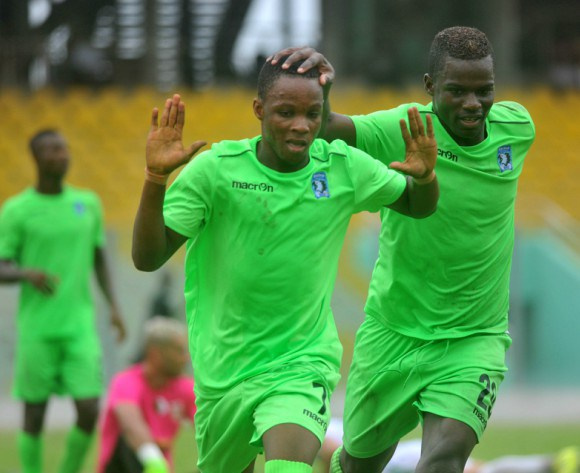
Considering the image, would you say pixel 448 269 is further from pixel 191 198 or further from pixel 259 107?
pixel 191 198

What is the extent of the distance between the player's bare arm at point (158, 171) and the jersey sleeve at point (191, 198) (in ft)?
0.32

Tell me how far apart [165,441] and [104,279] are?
2.23 metres

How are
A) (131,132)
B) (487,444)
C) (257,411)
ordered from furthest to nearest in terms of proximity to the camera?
(131,132) → (487,444) → (257,411)

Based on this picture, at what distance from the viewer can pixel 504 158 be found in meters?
5.67

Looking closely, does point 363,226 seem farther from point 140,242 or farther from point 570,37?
point 140,242

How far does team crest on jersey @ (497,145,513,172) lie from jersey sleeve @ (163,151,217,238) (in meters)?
1.45

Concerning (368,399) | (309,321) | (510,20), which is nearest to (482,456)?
(368,399)

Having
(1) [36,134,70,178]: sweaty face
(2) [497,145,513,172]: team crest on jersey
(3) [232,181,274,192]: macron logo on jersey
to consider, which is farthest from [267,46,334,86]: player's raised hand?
(1) [36,134,70,178]: sweaty face

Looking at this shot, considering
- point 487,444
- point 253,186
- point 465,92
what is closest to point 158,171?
point 253,186

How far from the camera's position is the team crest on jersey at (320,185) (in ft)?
16.4

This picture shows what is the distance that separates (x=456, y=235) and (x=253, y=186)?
3.79 feet

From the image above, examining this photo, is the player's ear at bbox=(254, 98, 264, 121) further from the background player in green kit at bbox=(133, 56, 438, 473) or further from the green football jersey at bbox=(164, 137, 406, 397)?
the green football jersey at bbox=(164, 137, 406, 397)

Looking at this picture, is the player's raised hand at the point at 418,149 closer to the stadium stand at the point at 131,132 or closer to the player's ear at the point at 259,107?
the player's ear at the point at 259,107

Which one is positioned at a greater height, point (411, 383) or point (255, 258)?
point (255, 258)
